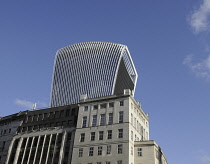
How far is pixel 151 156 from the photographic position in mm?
79188

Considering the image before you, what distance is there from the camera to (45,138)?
9462 cm

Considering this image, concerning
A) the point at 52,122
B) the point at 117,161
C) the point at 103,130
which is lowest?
the point at 117,161

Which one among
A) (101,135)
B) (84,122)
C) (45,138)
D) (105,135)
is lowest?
(105,135)

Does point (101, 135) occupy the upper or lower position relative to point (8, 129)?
lower

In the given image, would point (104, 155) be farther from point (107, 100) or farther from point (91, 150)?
point (107, 100)

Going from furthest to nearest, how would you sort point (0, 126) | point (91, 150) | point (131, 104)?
point (0, 126)
point (131, 104)
point (91, 150)

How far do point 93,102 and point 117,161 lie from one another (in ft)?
77.6

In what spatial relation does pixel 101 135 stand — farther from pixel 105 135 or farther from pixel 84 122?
pixel 84 122

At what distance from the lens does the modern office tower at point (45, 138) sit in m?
89.4

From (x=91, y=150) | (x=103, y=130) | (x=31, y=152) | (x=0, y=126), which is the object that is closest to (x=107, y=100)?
(x=103, y=130)

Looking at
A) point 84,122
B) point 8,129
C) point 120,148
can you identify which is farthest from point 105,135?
point 8,129

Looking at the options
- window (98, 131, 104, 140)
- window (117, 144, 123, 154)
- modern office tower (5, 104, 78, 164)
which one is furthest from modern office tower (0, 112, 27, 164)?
window (117, 144, 123, 154)

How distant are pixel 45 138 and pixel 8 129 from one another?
2303 cm

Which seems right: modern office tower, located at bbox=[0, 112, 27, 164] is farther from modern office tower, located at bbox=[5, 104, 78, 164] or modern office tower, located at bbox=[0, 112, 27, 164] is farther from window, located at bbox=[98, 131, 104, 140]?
window, located at bbox=[98, 131, 104, 140]
